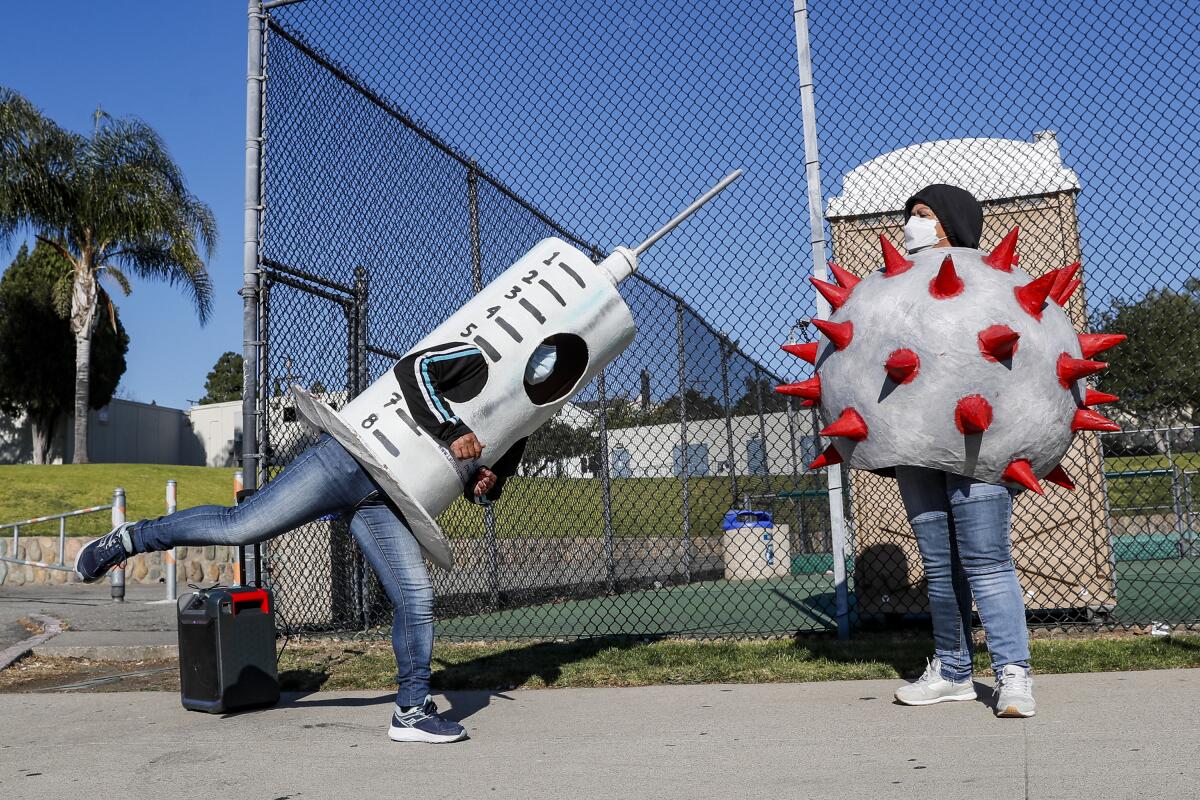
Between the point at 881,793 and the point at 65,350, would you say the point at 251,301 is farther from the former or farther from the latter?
the point at 65,350

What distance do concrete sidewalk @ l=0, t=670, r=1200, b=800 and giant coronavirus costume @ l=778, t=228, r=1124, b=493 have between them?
909 millimetres

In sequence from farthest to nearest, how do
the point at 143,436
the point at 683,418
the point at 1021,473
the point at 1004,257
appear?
the point at 143,436 < the point at 683,418 < the point at 1004,257 < the point at 1021,473

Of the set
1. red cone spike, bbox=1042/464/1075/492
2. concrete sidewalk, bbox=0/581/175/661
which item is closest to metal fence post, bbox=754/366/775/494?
concrete sidewalk, bbox=0/581/175/661

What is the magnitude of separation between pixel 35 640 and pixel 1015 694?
6487mm

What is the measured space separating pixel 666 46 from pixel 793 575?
7029 millimetres

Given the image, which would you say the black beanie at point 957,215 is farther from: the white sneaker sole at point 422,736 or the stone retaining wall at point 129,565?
the stone retaining wall at point 129,565

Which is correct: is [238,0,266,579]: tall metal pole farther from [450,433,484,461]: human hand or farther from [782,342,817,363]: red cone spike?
[782,342,817,363]: red cone spike

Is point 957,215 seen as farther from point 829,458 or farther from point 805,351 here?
point 829,458

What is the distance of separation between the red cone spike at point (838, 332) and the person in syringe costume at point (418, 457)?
3.21ft

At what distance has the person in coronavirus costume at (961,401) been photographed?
3521mm

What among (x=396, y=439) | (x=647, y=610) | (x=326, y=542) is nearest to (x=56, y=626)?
(x=326, y=542)

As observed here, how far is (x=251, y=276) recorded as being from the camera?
618 cm

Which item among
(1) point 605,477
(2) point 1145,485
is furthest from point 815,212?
(2) point 1145,485

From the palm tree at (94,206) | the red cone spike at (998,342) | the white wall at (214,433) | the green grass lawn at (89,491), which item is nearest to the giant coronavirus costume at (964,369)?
the red cone spike at (998,342)
